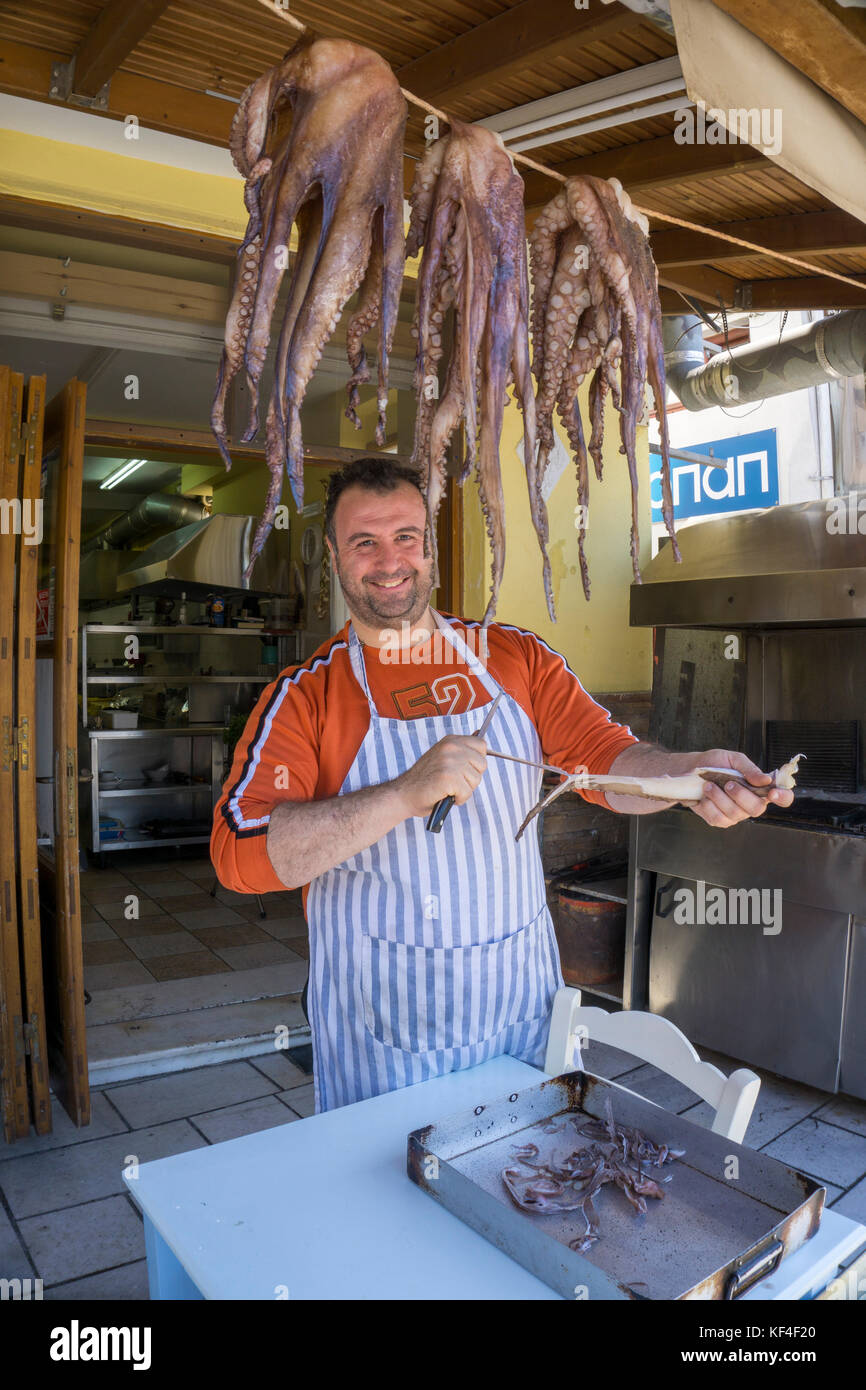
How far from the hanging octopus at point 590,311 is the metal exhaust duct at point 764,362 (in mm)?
3119

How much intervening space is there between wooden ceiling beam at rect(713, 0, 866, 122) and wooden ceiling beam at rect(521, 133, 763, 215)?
0.66 m

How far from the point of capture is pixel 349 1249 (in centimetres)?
131

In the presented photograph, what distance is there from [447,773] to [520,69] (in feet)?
4.80

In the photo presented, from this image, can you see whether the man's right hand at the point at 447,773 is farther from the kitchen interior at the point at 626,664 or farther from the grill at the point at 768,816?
the grill at the point at 768,816

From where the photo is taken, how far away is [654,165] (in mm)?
2232

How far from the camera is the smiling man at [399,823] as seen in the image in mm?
1938

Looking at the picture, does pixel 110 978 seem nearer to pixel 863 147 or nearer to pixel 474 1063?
pixel 474 1063

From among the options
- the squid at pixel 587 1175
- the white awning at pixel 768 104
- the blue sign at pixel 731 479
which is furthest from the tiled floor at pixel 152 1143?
the blue sign at pixel 731 479

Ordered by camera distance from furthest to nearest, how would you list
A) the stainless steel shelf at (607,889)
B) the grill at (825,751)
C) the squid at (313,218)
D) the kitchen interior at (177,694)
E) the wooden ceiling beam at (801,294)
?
the stainless steel shelf at (607,889)
the grill at (825,751)
the kitchen interior at (177,694)
the wooden ceiling beam at (801,294)
the squid at (313,218)

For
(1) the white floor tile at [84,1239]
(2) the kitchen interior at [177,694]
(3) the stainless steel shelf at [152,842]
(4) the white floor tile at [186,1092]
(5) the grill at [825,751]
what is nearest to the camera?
(1) the white floor tile at [84,1239]

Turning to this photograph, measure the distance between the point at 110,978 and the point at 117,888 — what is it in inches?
87.4

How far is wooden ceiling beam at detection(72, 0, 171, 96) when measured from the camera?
1.91 m
